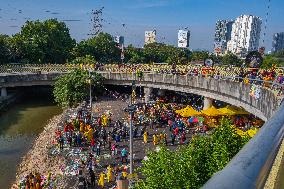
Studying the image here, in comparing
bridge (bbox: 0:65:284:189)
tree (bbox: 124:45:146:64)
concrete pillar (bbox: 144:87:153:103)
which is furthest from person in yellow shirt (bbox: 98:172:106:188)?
tree (bbox: 124:45:146:64)

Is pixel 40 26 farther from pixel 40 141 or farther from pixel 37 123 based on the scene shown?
pixel 40 141

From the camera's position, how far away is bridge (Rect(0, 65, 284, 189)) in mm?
1745

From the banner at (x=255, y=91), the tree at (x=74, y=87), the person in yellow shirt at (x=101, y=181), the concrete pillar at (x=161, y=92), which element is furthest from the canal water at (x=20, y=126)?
the banner at (x=255, y=91)

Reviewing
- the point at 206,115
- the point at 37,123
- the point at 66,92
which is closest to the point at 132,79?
the point at 66,92

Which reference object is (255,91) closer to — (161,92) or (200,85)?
(200,85)

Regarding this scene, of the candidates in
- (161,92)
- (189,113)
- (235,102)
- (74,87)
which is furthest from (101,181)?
(161,92)

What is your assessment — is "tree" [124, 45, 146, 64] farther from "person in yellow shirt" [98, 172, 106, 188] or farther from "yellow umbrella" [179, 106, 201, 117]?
"person in yellow shirt" [98, 172, 106, 188]

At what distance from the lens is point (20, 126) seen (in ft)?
144

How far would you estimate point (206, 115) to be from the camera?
3631 cm

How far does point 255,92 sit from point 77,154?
14.9 m

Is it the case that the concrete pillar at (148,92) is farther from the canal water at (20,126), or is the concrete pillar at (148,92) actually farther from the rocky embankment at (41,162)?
the rocky embankment at (41,162)

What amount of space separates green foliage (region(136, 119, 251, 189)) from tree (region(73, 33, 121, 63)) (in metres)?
75.6

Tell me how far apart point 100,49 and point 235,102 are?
67015 millimetres

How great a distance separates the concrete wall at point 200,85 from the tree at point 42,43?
1917cm
